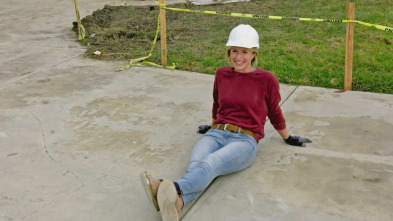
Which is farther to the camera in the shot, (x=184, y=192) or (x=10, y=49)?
(x=10, y=49)

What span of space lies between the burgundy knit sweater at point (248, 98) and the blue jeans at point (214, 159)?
127 mm

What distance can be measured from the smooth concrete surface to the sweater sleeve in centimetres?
29

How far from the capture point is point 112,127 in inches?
182

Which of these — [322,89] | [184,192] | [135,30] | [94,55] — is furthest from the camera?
[135,30]

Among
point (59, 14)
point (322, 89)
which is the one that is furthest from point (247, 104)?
point (59, 14)

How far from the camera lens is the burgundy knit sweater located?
373cm

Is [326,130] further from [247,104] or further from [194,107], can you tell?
[194,107]

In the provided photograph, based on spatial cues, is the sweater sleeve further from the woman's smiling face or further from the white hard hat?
the white hard hat

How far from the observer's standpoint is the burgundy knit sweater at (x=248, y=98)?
147 inches

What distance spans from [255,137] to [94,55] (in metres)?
4.27

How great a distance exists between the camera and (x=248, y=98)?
12.2ft

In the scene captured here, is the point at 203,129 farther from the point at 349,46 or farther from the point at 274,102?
the point at 349,46

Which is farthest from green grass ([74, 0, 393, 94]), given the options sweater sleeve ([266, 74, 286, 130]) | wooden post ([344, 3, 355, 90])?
sweater sleeve ([266, 74, 286, 130])

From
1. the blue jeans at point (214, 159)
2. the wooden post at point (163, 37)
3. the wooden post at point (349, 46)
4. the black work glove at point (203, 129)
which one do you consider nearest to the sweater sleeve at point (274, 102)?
the blue jeans at point (214, 159)
